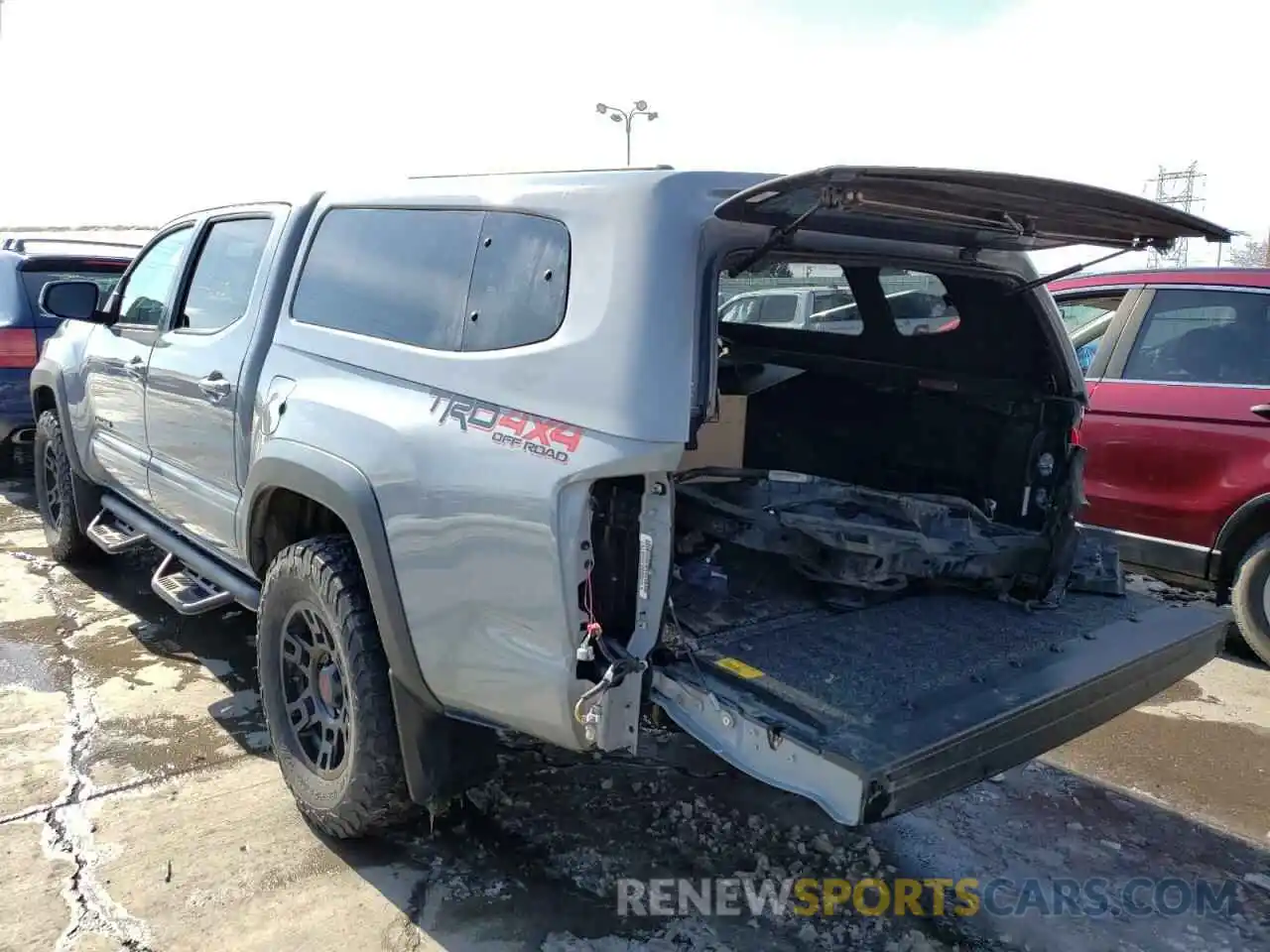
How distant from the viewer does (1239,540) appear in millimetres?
5031

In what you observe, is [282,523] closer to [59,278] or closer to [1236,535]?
[1236,535]

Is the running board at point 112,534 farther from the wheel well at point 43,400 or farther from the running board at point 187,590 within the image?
the wheel well at point 43,400

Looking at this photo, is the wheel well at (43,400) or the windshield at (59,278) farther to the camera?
the windshield at (59,278)

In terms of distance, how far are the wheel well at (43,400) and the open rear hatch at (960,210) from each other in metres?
5.02

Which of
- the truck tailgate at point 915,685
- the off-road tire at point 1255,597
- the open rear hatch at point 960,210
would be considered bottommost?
the off-road tire at point 1255,597

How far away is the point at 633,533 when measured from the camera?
2.47 metres

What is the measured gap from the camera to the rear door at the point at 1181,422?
499 centimetres

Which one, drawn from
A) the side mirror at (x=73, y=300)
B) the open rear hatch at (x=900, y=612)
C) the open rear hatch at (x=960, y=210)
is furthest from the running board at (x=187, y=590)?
the open rear hatch at (x=960, y=210)

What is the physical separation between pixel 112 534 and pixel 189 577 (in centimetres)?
100

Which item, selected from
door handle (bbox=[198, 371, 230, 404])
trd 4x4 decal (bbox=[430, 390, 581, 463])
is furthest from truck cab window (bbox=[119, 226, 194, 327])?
trd 4x4 decal (bbox=[430, 390, 581, 463])

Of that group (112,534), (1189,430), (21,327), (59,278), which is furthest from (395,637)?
(59,278)

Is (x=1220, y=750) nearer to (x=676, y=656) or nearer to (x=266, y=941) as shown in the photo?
(x=676, y=656)

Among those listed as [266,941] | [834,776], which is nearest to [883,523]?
[834,776]

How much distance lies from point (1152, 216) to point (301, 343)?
8.73 ft
